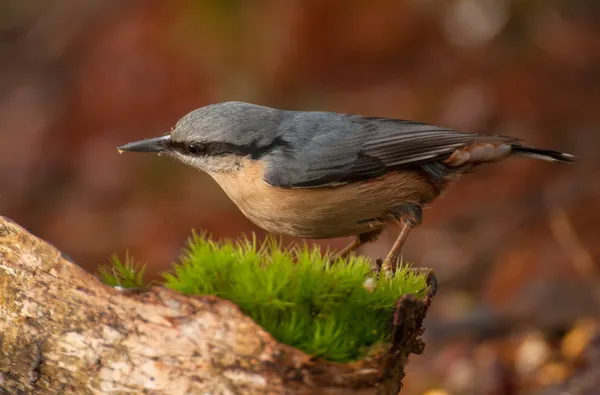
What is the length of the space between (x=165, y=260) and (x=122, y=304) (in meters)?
5.40

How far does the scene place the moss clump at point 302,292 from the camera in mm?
2389

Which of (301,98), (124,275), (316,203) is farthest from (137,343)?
(301,98)

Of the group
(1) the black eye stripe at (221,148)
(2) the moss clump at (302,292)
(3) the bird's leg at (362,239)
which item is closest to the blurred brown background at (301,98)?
(3) the bird's leg at (362,239)

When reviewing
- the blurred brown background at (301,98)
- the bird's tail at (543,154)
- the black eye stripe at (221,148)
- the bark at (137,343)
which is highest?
the blurred brown background at (301,98)

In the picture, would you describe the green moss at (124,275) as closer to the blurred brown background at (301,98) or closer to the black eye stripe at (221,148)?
the black eye stripe at (221,148)

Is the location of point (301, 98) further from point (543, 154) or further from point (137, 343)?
point (137, 343)

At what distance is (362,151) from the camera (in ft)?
11.5

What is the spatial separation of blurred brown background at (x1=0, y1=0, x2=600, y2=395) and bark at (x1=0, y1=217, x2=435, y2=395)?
175 inches

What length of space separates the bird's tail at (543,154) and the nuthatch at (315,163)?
0.50 ft

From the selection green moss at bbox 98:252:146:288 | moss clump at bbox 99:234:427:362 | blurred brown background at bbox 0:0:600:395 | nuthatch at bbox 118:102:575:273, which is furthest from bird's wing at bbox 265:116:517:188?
blurred brown background at bbox 0:0:600:395

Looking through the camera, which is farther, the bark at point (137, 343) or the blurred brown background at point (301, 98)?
the blurred brown background at point (301, 98)

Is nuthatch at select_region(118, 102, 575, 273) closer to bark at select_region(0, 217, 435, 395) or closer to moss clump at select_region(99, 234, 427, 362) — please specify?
moss clump at select_region(99, 234, 427, 362)

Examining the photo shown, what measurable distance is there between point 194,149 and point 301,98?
5.49 meters

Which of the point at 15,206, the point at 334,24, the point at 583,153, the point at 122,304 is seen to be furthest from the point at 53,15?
the point at 122,304
